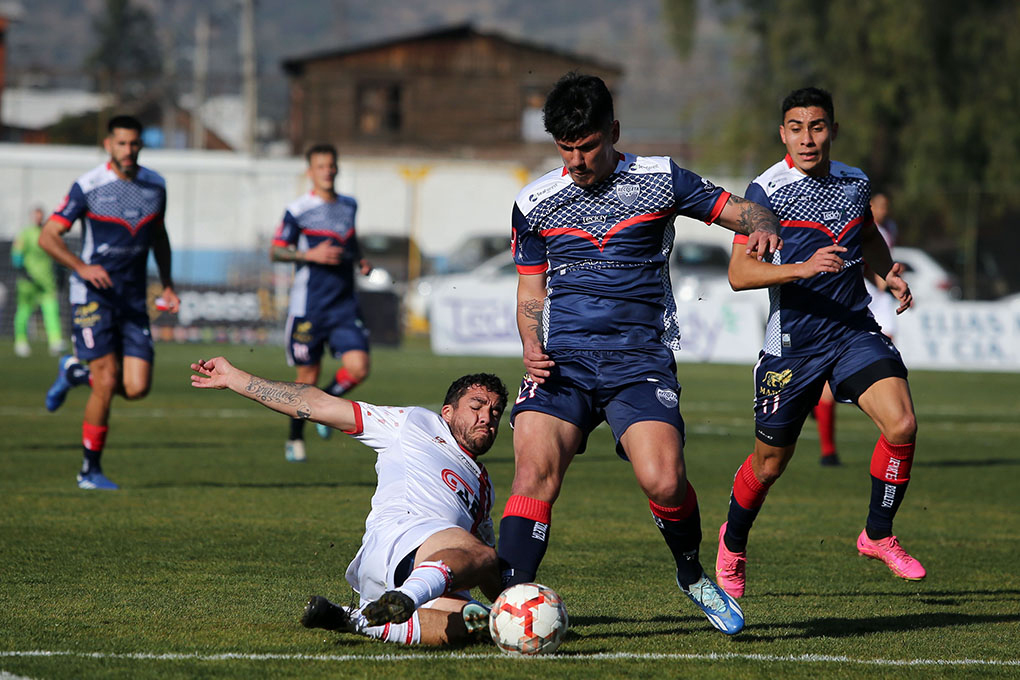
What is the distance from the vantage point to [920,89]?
106 ft

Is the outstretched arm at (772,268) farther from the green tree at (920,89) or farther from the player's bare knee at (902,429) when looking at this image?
the green tree at (920,89)

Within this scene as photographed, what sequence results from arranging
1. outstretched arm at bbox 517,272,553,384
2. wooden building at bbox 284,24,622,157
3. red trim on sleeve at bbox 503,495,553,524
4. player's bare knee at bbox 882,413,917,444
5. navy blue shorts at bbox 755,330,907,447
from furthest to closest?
wooden building at bbox 284,24,622,157
navy blue shorts at bbox 755,330,907,447
player's bare knee at bbox 882,413,917,444
outstretched arm at bbox 517,272,553,384
red trim on sleeve at bbox 503,495,553,524

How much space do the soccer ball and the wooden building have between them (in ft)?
155

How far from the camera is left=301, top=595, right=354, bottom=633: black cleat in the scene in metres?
4.75

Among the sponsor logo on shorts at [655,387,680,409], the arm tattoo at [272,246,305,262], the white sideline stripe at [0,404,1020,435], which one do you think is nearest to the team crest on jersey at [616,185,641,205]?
the sponsor logo on shorts at [655,387,680,409]

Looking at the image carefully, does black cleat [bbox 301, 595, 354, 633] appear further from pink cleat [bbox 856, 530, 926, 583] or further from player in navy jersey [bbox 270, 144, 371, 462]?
player in navy jersey [bbox 270, 144, 371, 462]

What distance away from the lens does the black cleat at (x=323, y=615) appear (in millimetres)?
4750

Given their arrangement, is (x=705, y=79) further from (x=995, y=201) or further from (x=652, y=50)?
(x=995, y=201)

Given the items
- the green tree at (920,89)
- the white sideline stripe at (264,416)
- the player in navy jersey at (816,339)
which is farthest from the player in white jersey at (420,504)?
the green tree at (920,89)

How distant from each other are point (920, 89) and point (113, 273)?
26.4m

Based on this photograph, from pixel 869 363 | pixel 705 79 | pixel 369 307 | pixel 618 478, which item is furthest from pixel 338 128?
pixel 705 79

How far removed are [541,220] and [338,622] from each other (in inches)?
69.3

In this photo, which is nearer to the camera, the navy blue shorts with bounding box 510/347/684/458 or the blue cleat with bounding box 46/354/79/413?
the navy blue shorts with bounding box 510/347/684/458

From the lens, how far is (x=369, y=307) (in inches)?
1054
